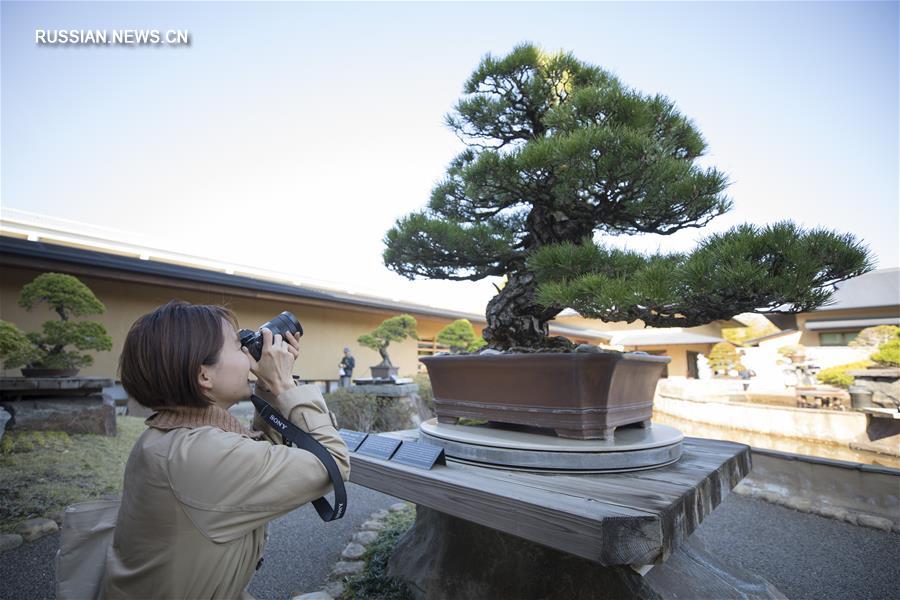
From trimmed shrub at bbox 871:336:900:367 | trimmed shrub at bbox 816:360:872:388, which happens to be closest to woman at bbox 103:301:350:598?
trimmed shrub at bbox 871:336:900:367

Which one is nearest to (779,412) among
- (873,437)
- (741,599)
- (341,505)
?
(873,437)

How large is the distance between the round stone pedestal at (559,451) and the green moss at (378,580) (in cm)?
86

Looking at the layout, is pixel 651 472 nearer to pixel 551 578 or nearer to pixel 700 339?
pixel 551 578

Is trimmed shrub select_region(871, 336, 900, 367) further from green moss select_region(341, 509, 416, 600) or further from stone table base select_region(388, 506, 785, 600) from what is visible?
green moss select_region(341, 509, 416, 600)

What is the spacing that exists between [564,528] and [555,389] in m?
0.60

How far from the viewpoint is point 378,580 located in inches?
84.2

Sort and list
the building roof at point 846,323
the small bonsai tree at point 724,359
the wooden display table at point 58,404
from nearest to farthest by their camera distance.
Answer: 1. the wooden display table at point 58,404
2. the building roof at point 846,323
3. the small bonsai tree at point 724,359

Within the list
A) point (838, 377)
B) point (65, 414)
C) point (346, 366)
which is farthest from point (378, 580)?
point (838, 377)

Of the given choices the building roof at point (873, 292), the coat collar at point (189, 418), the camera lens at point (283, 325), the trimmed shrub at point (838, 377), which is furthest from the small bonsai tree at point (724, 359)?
the coat collar at point (189, 418)

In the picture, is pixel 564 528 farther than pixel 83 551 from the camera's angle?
Yes

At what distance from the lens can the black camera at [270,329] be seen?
0.96 metres

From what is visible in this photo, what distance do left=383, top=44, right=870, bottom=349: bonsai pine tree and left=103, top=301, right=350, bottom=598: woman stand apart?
105 cm

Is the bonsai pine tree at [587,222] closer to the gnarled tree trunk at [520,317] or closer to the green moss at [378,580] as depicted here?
the gnarled tree trunk at [520,317]

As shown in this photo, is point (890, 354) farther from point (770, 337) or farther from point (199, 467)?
point (770, 337)
